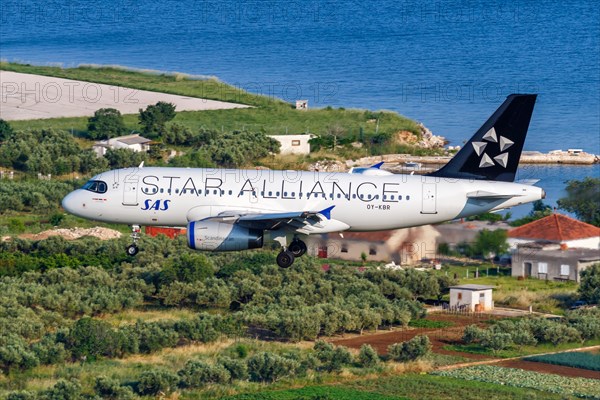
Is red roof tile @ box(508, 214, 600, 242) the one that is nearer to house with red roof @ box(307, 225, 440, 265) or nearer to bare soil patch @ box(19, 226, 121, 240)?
house with red roof @ box(307, 225, 440, 265)

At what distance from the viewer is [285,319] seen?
339ft

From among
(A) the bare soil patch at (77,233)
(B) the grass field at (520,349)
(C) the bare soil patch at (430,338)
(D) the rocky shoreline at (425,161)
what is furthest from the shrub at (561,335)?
(D) the rocky shoreline at (425,161)

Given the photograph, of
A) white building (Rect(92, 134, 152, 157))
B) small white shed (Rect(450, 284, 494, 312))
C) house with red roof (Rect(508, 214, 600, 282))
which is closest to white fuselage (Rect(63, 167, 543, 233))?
house with red roof (Rect(508, 214, 600, 282))

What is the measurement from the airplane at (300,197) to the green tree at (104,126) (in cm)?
8399

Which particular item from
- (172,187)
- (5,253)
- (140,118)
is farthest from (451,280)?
(140,118)

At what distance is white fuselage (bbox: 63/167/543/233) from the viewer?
261 feet

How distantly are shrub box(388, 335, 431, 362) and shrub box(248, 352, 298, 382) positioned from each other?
8384 mm

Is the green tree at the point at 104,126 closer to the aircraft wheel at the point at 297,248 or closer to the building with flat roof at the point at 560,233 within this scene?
the building with flat roof at the point at 560,233

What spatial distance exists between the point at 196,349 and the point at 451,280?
25.3m

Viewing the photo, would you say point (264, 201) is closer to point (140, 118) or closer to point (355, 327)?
point (355, 327)

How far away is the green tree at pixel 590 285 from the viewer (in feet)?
375

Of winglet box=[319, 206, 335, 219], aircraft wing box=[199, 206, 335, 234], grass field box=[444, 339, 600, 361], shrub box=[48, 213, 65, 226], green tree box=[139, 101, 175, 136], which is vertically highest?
green tree box=[139, 101, 175, 136]

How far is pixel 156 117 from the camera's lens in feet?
547

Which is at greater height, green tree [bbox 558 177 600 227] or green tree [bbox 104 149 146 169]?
green tree [bbox 104 149 146 169]
